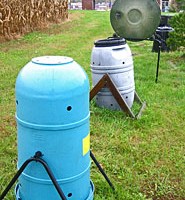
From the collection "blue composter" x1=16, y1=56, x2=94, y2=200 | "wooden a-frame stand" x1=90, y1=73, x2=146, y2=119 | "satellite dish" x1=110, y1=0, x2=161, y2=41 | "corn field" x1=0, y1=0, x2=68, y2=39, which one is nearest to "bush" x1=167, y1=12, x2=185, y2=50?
"satellite dish" x1=110, y1=0, x2=161, y2=41

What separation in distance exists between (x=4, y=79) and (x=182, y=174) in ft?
11.3

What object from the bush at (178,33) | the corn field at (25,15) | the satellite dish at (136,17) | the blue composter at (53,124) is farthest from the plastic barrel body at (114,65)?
the corn field at (25,15)

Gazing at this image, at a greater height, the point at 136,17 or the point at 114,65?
the point at 136,17

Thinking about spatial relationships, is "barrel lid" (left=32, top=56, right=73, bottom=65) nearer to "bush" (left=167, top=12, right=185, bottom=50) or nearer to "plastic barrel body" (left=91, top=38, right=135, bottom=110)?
"plastic barrel body" (left=91, top=38, right=135, bottom=110)

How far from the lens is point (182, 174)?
2.88 meters

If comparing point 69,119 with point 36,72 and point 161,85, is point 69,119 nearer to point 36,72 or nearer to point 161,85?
point 36,72

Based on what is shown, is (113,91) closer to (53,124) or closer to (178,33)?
(53,124)

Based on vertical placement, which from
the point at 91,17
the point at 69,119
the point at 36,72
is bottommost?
the point at 91,17

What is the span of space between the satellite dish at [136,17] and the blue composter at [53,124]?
3.36 meters

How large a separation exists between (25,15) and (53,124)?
9.02m

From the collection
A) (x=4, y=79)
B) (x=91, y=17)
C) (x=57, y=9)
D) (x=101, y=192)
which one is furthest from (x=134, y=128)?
(x=91, y=17)

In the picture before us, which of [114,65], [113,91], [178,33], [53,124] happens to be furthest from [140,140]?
[178,33]

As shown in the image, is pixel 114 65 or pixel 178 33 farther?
pixel 178 33

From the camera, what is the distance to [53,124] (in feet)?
6.19
